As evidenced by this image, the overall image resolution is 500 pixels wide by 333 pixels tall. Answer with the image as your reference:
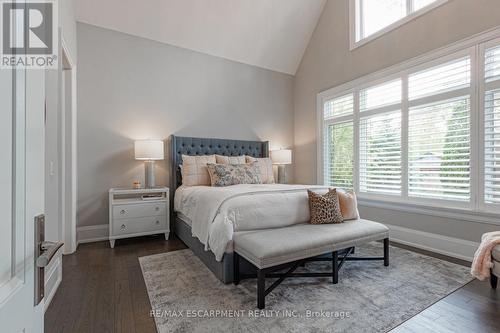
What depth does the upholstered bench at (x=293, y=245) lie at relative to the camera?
6.08 ft

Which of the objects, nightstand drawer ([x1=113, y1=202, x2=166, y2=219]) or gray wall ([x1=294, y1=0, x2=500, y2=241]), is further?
nightstand drawer ([x1=113, y1=202, x2=166, y2=219])

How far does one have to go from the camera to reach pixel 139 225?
339cm

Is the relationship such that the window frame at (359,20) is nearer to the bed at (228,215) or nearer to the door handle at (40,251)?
the bed at (228,215)

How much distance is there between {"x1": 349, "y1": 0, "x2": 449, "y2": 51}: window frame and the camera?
3.18 metres

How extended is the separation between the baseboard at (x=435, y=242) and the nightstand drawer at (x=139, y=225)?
10.9ft

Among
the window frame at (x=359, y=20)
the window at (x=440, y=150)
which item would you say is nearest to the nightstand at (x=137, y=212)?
the window at (x=440, y=150)

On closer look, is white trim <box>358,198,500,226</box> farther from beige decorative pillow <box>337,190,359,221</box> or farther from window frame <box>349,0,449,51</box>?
window frame <box>349,0,449,51</box>

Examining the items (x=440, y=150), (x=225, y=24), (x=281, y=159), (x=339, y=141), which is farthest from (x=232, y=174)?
(x=440, y=150)

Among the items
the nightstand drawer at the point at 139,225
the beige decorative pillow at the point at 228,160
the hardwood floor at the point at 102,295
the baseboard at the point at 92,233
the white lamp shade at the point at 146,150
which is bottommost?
the hardwood floor at the point at 102,295

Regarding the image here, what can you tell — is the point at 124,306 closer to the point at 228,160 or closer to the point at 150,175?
the point at 150,175

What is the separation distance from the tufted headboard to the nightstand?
471 millimetres

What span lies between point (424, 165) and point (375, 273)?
169 centimetres

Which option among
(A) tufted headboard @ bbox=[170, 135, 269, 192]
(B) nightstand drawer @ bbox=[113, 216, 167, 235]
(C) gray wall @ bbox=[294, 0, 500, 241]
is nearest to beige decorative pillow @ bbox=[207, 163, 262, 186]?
(A) tufted headboard @ bbox=[170, 135, 269, 192]

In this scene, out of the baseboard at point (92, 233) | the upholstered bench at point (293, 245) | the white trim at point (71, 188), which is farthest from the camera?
the baseboard at point (92, 233)
